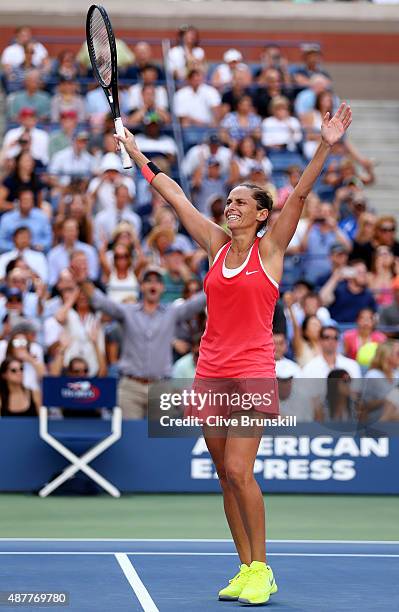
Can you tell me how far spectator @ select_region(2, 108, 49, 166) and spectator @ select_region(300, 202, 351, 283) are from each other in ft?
11.0

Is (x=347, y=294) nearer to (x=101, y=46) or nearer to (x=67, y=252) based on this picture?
(x=67, y=252)

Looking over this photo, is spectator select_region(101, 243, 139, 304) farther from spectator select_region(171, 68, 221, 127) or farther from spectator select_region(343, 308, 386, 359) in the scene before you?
spectator select_region(171, 68, 221, 127)

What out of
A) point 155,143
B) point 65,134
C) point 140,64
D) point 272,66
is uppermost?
point 272,66

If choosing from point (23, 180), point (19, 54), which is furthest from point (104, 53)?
point (19, 54)

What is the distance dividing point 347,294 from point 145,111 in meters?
4.39

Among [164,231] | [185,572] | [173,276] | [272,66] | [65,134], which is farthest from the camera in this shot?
[272,66]

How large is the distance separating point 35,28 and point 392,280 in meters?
10.2

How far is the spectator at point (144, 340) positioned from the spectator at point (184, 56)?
23.9ft

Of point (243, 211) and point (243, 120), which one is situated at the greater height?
point (243, 120)

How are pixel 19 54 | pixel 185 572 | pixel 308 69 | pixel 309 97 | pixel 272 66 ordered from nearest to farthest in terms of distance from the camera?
1. pixel 185 572
2. pixel 309 97
3. pixel 19 54
4. pixel 272 66
5. pixel 308 69

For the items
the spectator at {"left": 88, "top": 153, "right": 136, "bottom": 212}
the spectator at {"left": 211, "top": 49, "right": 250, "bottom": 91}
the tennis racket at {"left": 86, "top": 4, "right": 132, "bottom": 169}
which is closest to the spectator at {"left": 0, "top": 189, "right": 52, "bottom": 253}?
the spectator at {"left": 88, "top": 153, "right": 136, "bottom": 212}

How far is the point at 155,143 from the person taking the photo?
677 inches

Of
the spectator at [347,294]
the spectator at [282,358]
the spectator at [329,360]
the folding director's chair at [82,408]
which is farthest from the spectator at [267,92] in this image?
the folding director's chair at [82,408]

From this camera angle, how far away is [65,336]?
43.1 feet
